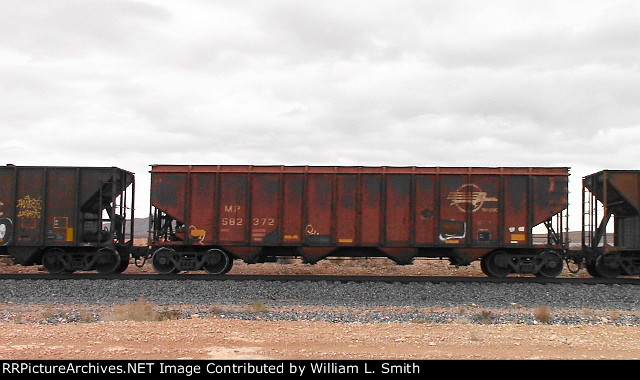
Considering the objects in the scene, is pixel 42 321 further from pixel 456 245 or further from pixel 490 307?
pixel 456 245

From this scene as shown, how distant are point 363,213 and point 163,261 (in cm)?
633

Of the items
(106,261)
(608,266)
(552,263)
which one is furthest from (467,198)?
(106,261)

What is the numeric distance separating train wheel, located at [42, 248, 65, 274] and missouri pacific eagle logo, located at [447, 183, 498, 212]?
12.3m

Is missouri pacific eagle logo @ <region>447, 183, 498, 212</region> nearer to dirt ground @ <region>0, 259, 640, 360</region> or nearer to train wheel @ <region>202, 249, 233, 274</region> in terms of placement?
dirt ground @ <region>0, 259, 640, 360</region>

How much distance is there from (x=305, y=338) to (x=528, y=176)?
404 inches

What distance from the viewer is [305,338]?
25.7 ft

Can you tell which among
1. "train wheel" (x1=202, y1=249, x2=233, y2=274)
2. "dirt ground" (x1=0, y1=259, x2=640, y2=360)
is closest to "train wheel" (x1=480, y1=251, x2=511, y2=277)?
"dirt ground" (x1=0, y1=259, x2=640, y2=360)

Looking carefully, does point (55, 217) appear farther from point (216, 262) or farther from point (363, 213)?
point (363, 213)

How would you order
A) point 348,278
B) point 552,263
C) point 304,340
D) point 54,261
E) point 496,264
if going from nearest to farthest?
point 304,340 → point 348,278 → point 552,263 → point 496,264 → point 54,261

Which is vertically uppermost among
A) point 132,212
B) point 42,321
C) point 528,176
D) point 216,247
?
point 528,176

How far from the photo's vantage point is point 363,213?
1524 cm

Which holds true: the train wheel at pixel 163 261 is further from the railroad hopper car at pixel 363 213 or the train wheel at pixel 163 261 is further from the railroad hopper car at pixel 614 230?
the railroad hopper car at pixel 614 230
